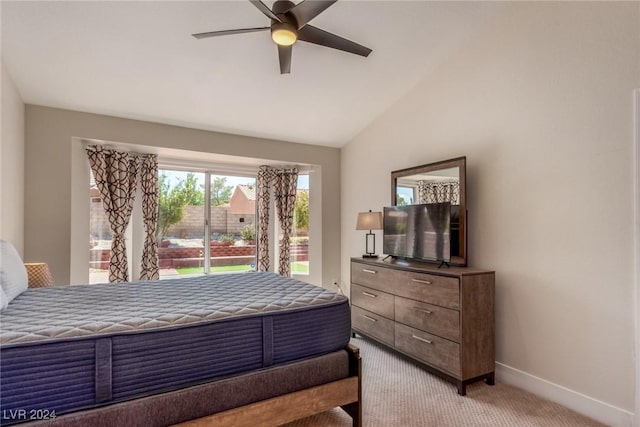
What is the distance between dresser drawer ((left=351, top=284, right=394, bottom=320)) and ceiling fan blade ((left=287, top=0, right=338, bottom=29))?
7.86 feet

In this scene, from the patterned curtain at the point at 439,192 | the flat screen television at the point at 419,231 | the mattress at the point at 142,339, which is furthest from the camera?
the patterned curtain at the point at 439,192

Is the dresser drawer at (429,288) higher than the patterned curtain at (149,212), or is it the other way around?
the patterned curtain at (149,212)

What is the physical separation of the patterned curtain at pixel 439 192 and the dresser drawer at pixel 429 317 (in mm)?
992

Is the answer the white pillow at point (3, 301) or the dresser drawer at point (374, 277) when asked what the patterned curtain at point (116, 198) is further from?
the dresser drawer at point (374, 277)

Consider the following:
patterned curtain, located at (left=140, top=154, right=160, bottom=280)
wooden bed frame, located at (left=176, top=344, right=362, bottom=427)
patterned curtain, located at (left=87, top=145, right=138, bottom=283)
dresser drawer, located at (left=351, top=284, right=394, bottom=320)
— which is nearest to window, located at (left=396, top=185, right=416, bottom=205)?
dresser drawer, located at (left=351, top=284, right=394, bottom=320)

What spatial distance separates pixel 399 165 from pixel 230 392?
2.99m

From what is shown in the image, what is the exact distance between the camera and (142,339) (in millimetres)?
1450

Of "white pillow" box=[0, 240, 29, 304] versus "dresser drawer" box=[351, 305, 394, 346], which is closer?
"white pillow" box=[0, 240, 29, 304]

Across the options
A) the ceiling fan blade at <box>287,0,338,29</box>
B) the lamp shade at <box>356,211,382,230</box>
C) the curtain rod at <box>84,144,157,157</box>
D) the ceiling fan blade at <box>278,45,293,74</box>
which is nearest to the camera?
the ceiling fan blade at <box>287,0,338,29</box>

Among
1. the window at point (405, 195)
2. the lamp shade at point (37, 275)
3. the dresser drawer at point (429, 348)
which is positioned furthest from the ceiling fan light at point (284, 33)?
the lamp shade at point (37, 275)

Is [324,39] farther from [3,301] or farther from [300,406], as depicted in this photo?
[3,301]

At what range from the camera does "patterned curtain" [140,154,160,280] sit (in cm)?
397

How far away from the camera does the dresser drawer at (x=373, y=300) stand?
3066mm

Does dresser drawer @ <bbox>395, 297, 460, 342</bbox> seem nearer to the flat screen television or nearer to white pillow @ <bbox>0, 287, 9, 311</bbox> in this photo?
the flat screen television
